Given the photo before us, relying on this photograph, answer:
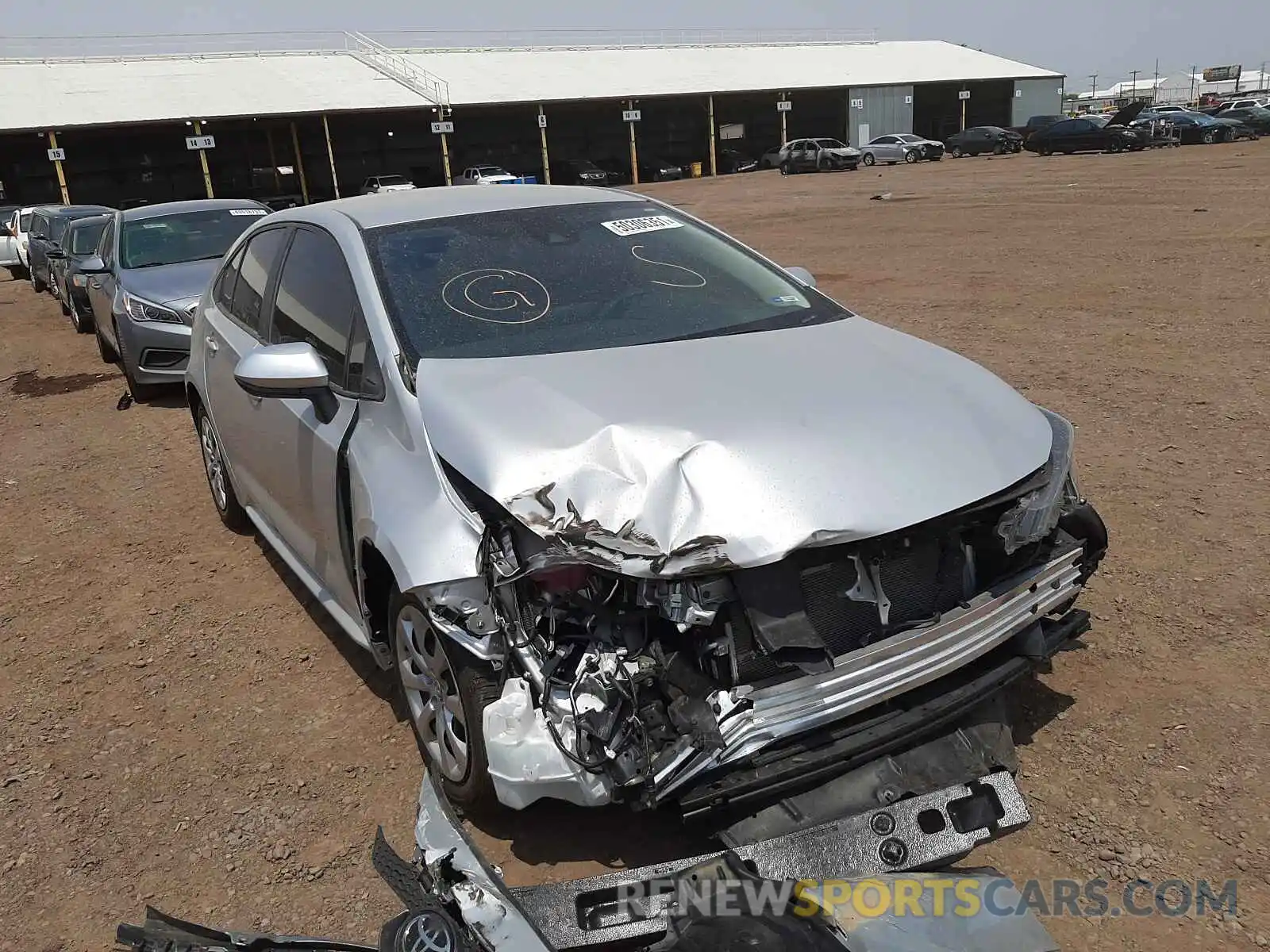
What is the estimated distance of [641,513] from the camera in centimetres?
245

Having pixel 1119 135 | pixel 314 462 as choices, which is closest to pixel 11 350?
pixel 314 462

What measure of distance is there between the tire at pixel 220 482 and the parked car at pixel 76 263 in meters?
7.93

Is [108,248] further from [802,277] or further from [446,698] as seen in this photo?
[446,698]

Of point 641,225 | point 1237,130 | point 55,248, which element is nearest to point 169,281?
point 641,225

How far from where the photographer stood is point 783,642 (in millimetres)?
2369

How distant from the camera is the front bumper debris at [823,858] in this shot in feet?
7.69

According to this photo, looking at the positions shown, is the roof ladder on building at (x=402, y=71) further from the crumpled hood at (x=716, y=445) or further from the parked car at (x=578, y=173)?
the crumpled hood at (x=716, y=445)

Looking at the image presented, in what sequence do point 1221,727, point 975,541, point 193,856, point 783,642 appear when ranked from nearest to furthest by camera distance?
1. point 783,642
2. point 975,541
3. point 193,856
4. point 1221,727

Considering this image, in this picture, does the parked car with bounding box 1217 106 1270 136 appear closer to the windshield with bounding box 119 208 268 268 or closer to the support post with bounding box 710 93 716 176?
the support post with bounding box 710 93 716 176

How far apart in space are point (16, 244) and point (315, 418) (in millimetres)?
22516

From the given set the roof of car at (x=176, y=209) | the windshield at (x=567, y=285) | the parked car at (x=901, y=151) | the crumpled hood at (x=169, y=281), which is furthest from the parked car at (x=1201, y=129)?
the windshield at (x=567, y=285)

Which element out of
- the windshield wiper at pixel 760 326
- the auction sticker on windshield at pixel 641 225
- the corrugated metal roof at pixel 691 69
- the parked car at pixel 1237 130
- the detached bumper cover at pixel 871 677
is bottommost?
the parked car at pixel 1237 130

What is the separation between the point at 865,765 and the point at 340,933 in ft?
4.79

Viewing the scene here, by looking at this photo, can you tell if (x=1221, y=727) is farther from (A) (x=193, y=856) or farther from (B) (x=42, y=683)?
(B) (x=42, y=683)
